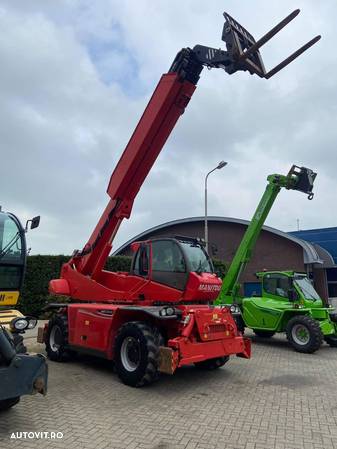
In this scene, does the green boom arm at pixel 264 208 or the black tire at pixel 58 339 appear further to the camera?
the green boom arm at pixel 264 208

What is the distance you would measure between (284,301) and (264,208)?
288 cm

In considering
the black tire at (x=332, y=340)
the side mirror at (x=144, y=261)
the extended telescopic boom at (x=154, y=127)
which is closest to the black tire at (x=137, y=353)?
the side mirror at (x=144, y=261)

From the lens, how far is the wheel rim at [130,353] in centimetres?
706

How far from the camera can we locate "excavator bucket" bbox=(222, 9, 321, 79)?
273 inches

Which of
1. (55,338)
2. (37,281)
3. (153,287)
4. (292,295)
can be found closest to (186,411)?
(153,287)

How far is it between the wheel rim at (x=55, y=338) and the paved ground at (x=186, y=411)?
24.4 inches

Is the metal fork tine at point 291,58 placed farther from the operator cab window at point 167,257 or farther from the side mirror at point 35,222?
the side mirror at point 35,222

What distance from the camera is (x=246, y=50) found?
7.05m

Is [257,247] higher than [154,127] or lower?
lower

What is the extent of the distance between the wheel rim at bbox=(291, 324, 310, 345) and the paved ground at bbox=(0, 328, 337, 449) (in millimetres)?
2527

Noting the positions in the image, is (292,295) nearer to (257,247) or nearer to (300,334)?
(300,334)

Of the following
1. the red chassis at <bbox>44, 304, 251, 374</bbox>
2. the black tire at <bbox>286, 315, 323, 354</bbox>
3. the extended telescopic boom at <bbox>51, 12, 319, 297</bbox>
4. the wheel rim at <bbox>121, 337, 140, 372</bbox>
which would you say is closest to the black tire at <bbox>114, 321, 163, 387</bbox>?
the wheel rim at <bbox>121, 337, 140, 372</bbox>

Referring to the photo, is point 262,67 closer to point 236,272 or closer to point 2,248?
point 2,248

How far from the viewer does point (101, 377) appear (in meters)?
7.68
